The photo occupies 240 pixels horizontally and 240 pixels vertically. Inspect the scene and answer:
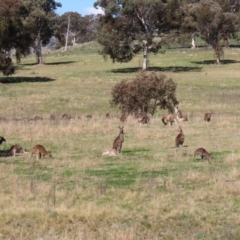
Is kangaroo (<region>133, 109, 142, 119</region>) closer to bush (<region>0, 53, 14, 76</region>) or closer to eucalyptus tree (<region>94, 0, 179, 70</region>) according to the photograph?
bush (<region>0, 53, 14, 76</region>)

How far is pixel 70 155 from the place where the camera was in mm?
21500

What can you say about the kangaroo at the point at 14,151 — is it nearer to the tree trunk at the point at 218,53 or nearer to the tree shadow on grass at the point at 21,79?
the tree shadow on grass at the point at 21,79

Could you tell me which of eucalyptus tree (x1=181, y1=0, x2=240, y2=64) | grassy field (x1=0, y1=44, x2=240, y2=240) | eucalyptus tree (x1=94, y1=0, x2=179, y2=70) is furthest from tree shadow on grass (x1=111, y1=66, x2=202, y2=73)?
grassy field (x1=0, y1=44, x2=240, y2=240)

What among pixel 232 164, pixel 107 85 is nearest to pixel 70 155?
pixel 232 164

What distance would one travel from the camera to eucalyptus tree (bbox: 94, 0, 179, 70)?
66.8 metres

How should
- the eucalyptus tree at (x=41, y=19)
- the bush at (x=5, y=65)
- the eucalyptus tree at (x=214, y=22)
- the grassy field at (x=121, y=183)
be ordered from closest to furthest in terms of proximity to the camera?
1. the grassy field at (x=121, y=183)
2. the bush at (x=5, y=65)
3. the eucalyptus tree at (x=214, y=22)
4. the eucalyptus tree at (x=41, y=19)

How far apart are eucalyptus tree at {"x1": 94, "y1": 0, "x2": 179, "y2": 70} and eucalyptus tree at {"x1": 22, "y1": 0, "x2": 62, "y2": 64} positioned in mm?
12142

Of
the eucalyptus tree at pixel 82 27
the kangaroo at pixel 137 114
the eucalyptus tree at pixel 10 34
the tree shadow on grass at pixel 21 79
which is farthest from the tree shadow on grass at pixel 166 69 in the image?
the eucalyptus tree at pixel 82 27

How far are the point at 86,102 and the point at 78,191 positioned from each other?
1247 inches

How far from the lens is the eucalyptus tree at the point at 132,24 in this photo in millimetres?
66787

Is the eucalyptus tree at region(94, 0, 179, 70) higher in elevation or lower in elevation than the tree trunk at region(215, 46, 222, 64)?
higher

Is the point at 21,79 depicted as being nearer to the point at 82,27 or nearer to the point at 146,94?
the point at 146,94

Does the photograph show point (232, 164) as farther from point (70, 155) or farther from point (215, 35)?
point (215, 35)

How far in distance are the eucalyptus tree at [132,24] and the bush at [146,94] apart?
2797 centimetres
